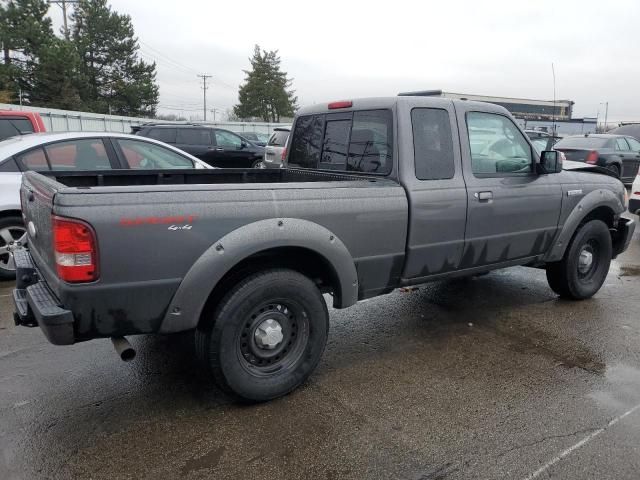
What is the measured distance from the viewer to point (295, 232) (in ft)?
9.93

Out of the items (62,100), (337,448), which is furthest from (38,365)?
(62,100)

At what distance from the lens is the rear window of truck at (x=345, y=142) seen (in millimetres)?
3795

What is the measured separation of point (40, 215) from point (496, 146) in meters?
3.50

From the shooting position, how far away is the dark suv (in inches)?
568

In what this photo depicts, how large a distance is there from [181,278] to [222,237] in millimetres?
316

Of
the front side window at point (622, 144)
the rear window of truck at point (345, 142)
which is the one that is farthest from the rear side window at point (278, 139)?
the rear window of truck at point (345, 142)

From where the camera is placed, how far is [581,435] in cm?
291

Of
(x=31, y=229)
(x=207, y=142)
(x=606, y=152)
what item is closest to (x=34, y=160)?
(x=31, y=229)

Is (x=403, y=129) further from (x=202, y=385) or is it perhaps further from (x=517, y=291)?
(x=517, y=291)

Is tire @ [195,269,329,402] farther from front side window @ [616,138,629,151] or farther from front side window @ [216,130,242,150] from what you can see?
front side window @ [616,138,629,151]

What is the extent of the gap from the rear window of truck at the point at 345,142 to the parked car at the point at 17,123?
4380 mm

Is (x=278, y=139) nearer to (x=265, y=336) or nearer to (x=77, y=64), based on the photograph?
(x=265, y=336)

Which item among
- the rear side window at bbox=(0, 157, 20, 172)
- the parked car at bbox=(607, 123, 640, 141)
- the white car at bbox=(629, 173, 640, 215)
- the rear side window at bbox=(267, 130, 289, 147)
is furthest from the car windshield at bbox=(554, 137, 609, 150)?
the rear side window at bbox=(0, 157, 20, 172)

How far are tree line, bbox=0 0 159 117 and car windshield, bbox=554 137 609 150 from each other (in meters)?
31.7
